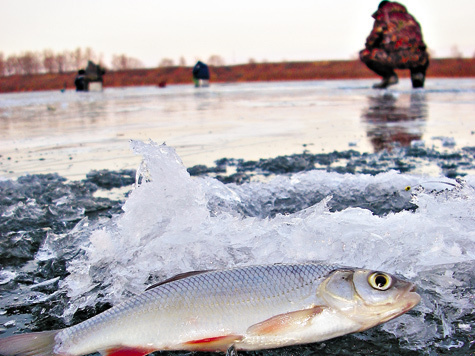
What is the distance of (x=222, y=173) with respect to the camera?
6152 mm

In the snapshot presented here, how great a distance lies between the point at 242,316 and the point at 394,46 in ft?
87.0

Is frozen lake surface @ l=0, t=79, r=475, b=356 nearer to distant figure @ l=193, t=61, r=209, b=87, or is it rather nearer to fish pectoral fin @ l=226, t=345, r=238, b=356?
fish pectoral fin @ l=226, t=345, r=238, b=356

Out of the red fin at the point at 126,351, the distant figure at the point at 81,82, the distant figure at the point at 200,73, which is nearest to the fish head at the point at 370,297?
the red fin at the point at 126,351

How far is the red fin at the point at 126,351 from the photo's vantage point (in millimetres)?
1972

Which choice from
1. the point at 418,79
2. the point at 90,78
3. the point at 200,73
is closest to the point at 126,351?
the point at 418,79

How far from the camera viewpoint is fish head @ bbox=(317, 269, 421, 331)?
192 centimetres

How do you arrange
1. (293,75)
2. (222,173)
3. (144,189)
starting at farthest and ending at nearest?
(293,75), (222,173), (144,189)

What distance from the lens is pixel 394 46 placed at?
2567 centimetres

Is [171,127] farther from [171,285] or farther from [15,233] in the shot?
[171,285]

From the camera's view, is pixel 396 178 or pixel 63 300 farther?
pixel 396 178

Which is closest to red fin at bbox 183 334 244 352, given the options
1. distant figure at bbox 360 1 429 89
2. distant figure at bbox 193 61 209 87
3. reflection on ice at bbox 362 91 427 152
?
reflection on ice at bbox 362 91 427 152

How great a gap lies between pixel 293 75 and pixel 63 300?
5619 cm

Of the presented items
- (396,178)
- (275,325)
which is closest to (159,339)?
(275,325)

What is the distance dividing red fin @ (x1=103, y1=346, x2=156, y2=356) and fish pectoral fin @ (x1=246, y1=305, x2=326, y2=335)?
47cm
